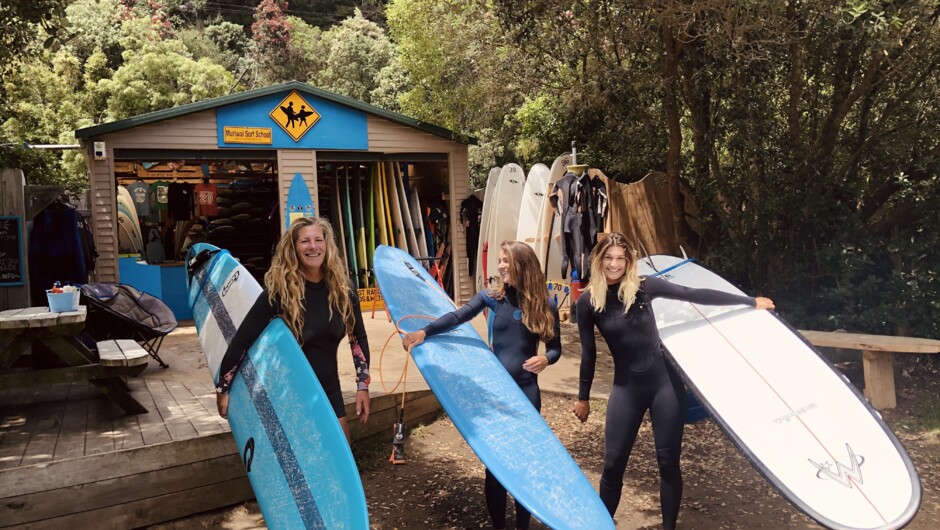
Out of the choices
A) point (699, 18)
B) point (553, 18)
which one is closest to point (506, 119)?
point (553, 18)

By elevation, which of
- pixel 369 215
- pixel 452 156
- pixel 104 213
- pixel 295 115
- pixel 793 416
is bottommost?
pixel 793 416

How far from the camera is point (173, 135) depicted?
8.52m

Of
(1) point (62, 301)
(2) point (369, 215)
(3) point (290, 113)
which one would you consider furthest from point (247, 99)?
(1) point (62, 301)

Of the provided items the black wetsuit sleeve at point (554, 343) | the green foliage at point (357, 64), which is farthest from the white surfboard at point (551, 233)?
the green foliage at point (357, 64)

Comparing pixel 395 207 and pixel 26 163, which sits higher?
pixel 26 163

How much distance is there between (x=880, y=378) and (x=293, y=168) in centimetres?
691

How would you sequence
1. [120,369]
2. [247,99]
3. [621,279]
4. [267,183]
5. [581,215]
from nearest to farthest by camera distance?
[621,279] → [120,369] → [581,215] → [247,99] → [267,183]

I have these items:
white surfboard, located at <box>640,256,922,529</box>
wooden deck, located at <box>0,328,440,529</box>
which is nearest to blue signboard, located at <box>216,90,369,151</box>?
wooden deck, located at <box>0,328,440,529</box>

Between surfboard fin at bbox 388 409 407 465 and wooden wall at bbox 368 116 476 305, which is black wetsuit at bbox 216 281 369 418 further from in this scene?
wooden wall at bbox 368 116 476 305

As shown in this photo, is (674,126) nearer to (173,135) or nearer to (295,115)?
(295,115)

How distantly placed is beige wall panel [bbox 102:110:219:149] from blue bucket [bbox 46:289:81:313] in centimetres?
475

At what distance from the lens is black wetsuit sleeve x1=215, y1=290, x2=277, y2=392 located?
284 centimetres

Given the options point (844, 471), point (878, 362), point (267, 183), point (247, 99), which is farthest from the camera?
point (267, 183)

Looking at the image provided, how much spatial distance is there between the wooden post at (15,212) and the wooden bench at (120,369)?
1.97 m
